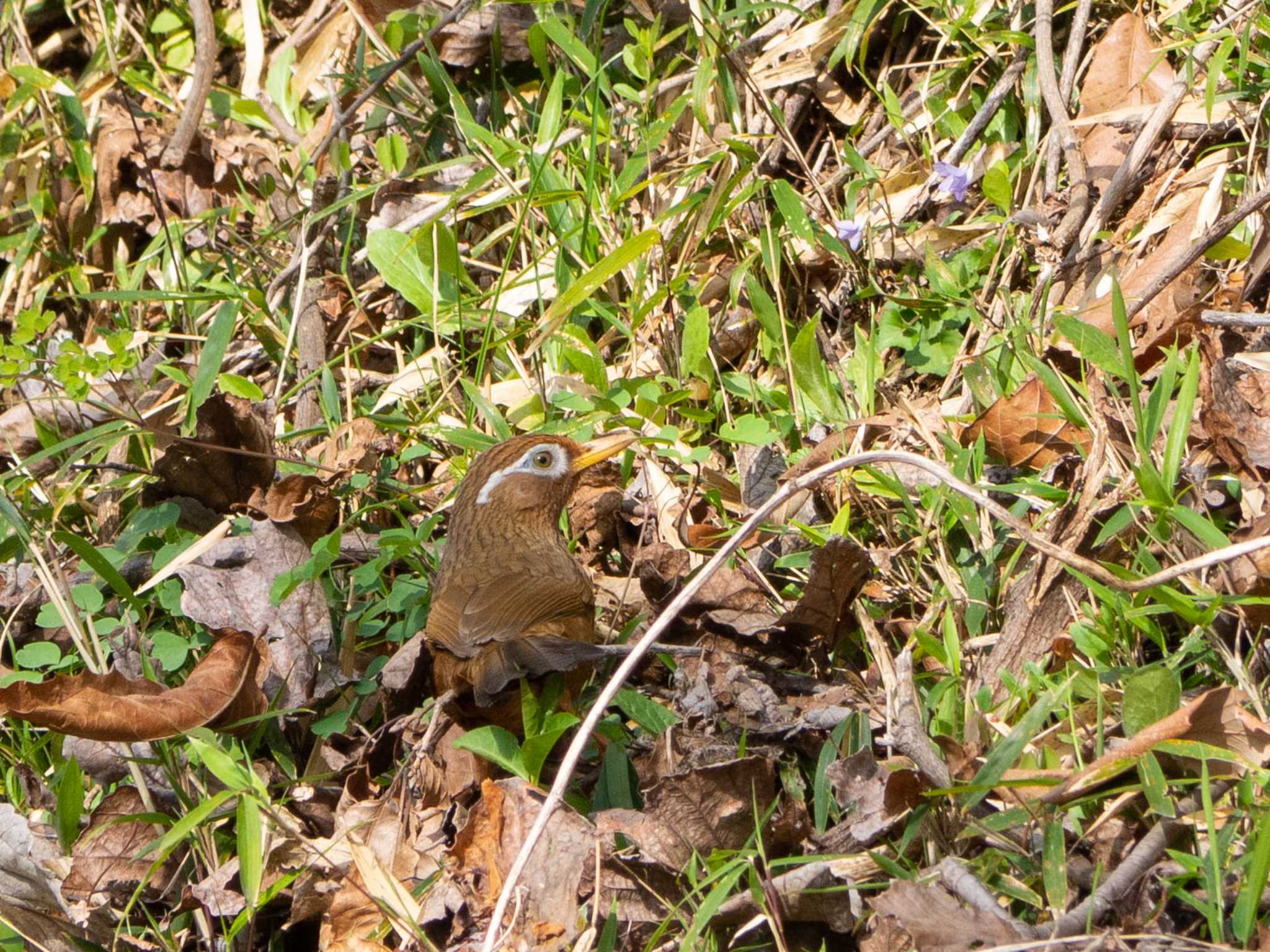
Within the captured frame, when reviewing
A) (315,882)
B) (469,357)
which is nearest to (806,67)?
(469,357)

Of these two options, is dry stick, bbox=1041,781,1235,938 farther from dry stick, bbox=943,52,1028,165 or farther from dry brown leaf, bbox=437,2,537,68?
dry brown leaf, bbox=437,2,537,68

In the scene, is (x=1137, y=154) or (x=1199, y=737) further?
(x=1137, y=154)

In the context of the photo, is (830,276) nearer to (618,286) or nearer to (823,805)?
(618,286)

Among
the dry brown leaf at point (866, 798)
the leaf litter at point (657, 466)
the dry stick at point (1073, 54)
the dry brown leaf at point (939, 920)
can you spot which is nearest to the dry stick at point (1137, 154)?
the leaf litter at point (657, 466)

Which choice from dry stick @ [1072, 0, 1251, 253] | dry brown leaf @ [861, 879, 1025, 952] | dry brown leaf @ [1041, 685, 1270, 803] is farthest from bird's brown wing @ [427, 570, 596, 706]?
dry stick @ [1072, 0, 1251, 253]

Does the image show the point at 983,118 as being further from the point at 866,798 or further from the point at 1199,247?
the point at 866,798

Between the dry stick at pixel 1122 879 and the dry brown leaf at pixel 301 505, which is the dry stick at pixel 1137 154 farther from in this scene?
→ the dry brown leaf at pixel 301 505

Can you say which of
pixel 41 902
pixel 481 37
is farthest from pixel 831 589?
pixel 481 37

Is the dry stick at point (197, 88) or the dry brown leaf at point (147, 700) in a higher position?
the dry stick at point (197, 88)
